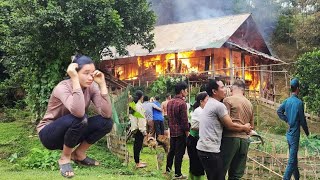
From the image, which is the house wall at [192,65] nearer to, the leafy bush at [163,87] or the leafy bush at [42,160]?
the leafy bush at [163,87]

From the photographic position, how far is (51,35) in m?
14.1

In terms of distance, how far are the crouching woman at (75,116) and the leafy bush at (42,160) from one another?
18.7 ft

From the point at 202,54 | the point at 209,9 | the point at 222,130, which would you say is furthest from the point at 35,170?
the point at 209,9

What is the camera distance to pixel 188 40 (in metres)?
23.7

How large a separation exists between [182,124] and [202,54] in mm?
17258

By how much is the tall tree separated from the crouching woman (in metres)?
10.3

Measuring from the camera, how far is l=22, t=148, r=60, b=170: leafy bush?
9125 mm

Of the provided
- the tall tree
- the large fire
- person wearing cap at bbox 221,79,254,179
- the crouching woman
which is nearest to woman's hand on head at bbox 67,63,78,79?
the crouching woman

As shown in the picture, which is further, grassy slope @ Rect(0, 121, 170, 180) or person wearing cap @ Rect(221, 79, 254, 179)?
grassy slope @ Rect(0, 121, 170, 180)

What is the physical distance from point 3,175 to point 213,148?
4.68 metres

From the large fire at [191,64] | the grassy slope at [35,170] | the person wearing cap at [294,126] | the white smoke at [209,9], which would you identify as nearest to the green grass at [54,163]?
the grassy slope at [35,170]

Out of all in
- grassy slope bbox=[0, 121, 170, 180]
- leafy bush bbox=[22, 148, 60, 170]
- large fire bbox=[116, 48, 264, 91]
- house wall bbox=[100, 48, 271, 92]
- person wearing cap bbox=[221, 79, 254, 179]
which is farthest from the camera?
large fire bbox=[116, 48, 264, 91]

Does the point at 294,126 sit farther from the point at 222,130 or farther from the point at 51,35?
the point at 51,35

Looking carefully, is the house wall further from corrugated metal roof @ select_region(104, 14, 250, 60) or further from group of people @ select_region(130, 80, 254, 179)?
group of people @ select_region(130, 80, 254, 179)
